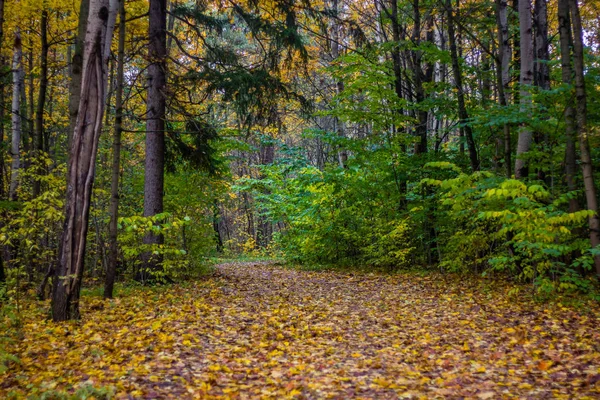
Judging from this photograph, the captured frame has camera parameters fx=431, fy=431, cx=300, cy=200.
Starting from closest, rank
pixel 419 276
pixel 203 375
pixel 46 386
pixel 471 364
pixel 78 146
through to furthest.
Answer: pixel 46 386, pixel 203 375, pixel 471 364, pixel 78 146, pixel 419 276

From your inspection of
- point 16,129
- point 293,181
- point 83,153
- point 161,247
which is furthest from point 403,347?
point 293,181

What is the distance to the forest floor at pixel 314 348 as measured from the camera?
4.00m

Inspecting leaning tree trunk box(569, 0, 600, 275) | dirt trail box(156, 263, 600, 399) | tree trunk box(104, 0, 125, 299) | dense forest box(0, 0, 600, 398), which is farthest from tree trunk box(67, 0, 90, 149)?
leaning tree trunk box(569, 0, 600, 275)

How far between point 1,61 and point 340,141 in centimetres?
995

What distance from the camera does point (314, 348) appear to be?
541 centimetres

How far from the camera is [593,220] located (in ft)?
22.4

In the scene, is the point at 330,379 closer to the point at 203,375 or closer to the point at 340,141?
the point at 203,375

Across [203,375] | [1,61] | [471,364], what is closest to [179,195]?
[1,61]

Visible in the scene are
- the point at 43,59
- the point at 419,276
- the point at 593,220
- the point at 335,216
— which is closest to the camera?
the point at 593,220

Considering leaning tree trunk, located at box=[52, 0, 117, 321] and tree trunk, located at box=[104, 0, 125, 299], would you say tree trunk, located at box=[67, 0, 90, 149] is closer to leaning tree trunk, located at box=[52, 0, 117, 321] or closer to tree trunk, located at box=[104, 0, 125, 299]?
leaning tree trunk, located at box=[52, 0, 117, 321]

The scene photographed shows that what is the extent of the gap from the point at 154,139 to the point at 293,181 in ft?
23.9

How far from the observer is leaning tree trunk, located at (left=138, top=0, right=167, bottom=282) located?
32.0ft

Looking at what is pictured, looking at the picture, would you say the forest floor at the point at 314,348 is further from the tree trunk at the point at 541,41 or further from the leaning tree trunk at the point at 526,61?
the tree trunk at the point at 541,41

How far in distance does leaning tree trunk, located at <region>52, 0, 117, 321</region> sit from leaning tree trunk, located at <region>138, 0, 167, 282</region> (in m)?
3.85
